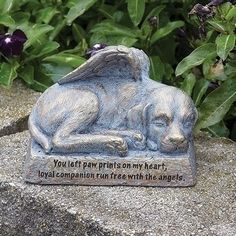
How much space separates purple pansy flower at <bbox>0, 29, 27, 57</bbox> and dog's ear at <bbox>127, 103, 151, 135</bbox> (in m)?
1.01

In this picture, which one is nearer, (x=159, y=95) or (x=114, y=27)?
(x=159, y=95)

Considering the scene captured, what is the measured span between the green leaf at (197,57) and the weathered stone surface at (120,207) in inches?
18.8

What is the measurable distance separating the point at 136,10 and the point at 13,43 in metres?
0.59

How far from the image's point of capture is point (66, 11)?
4320 millimetres

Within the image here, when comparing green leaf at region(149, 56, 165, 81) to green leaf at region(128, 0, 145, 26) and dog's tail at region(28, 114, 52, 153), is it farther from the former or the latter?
dog's tail at region(28, 114, 52, 153)

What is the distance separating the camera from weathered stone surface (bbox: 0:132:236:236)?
270cm

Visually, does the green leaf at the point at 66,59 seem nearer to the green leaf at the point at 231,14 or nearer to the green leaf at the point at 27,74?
the green leaf at the point at 27,74

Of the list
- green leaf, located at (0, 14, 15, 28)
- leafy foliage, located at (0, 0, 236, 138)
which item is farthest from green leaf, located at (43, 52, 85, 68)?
green leaf, located at (0, 14, 15, 28)

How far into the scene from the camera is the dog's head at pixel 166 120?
9.32 feet

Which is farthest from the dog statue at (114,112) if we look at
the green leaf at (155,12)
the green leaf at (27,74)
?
the green leaf at (155,12)

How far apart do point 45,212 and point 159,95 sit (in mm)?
509

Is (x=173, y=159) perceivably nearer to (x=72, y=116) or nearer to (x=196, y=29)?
(x=72, y=116)

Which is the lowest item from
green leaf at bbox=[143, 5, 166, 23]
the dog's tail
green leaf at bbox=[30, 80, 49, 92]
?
green leaf at bbox=[30, 80, 49, 92]

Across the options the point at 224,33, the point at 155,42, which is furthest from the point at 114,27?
the point at 224,33
